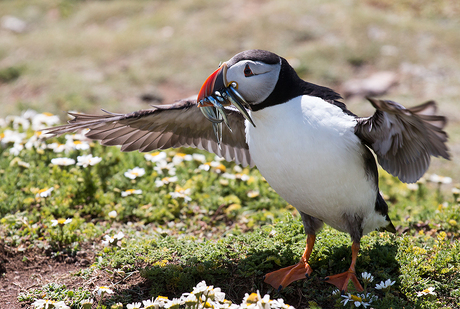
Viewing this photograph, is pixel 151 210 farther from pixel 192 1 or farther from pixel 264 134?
pixel 192 1

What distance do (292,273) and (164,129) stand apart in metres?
1.86

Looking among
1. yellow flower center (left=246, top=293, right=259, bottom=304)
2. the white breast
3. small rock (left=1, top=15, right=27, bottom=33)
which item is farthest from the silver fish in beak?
small rock (left=1, top=15, right=27, bottom=33)

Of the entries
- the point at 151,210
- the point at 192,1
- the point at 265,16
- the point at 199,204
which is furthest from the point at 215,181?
the point at 192,1

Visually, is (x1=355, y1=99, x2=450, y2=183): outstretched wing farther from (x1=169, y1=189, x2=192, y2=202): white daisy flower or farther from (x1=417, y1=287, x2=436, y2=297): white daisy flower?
(x1=169, y1=189, x2=192, y2=202): white daisy flower

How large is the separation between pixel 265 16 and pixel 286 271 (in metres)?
8.60

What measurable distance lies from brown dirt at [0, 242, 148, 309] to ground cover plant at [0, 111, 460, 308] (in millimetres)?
24

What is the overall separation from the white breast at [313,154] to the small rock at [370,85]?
6029mm

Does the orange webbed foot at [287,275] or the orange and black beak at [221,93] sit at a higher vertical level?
the orange and black beak at [221,93]

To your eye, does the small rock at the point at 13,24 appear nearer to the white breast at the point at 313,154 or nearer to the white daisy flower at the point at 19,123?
the white daisy flower at the point at 19,123

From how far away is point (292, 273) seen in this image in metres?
3.69

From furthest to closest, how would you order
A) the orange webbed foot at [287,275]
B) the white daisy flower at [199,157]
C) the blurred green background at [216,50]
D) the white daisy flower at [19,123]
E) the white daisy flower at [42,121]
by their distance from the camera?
the blurred green background at [216,50], the white daisy flower at [19,123], the white daisy flower at [42,121], the white daisy flower at [199,157], the orange webbed foot at [287,275]

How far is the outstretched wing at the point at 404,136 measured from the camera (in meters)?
2.76

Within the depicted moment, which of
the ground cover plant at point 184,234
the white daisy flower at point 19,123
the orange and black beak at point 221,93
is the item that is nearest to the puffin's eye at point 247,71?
the orange and black beak at point 221,93

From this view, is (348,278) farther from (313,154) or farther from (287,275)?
(313,154)
